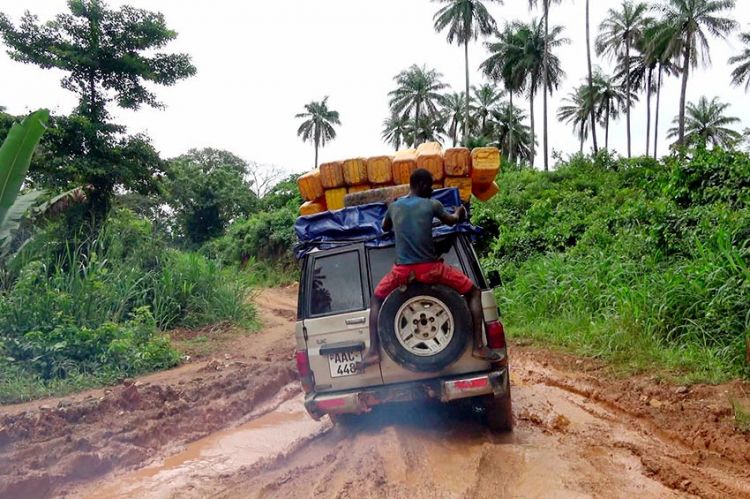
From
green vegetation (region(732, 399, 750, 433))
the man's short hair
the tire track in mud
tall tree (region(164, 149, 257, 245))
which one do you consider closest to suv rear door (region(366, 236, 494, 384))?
the man's short hair

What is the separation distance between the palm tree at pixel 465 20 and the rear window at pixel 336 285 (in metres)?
33.8

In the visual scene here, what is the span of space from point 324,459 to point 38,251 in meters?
10.0

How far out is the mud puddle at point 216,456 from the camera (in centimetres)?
478

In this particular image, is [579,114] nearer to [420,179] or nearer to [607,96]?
[607,96]

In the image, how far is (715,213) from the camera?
8.99m

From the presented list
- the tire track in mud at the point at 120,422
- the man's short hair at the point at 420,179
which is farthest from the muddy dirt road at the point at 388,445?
the man's short hair at the point at 420,179

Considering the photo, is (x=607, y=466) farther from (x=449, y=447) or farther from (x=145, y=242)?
(x=145, y=242)

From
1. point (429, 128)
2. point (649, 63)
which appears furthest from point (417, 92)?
point (649, 63)

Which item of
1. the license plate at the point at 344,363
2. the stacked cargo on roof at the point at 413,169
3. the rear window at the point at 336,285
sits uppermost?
the stacked cargo on roof at the point at 413,169

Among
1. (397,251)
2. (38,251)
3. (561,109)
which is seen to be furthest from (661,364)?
(561,109)

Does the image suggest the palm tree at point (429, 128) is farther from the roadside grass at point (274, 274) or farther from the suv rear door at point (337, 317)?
the suv rear door at point (337, 317)

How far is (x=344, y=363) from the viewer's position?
4660mm

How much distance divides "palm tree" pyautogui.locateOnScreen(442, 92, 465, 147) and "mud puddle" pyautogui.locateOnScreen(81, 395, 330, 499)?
45588mm

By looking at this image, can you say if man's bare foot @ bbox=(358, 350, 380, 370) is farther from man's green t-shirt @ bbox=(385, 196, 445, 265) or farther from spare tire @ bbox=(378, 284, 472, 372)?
man's green t-shirt @ bbox=(385, 196, 445, 265)
